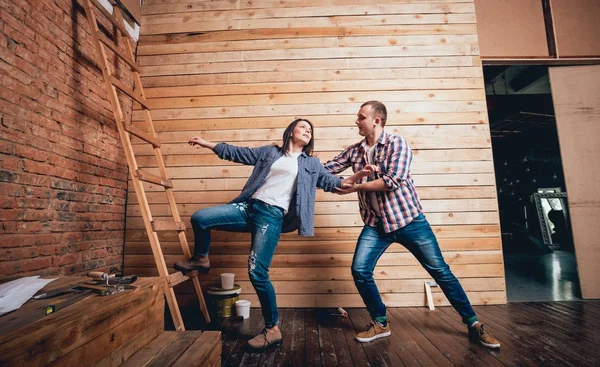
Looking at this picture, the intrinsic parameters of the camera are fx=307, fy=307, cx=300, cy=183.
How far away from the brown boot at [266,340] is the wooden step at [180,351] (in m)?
0.52

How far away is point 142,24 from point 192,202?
224cm

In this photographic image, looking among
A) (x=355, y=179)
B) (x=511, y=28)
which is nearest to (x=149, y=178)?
(x=355, y=179)

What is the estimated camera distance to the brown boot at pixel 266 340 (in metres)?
2.08

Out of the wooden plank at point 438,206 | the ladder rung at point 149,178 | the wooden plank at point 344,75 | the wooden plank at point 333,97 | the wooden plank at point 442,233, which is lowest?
the wooden plank at point 442,233

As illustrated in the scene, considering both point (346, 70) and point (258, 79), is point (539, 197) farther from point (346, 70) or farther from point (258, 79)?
point (258, 79)

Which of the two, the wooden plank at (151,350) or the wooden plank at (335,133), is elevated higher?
the wooden plank at (335,133)

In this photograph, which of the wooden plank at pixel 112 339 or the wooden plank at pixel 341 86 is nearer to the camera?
the wooden plank at pixel 112 339

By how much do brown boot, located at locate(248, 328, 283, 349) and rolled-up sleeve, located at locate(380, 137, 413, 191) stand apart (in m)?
1.33

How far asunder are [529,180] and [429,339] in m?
10.3

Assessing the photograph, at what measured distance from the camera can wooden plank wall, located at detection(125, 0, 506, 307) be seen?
3180 mm

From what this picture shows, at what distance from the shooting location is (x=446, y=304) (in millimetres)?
3098

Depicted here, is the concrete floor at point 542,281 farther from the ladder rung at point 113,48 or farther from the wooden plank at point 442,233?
the ladder rung at point 113,48

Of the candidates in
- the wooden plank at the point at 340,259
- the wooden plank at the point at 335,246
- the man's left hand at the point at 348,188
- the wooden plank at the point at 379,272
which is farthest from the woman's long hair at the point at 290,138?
the wooden plank at the point at 379,272

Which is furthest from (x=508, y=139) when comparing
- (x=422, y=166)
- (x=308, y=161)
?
(x=308, y=161)
